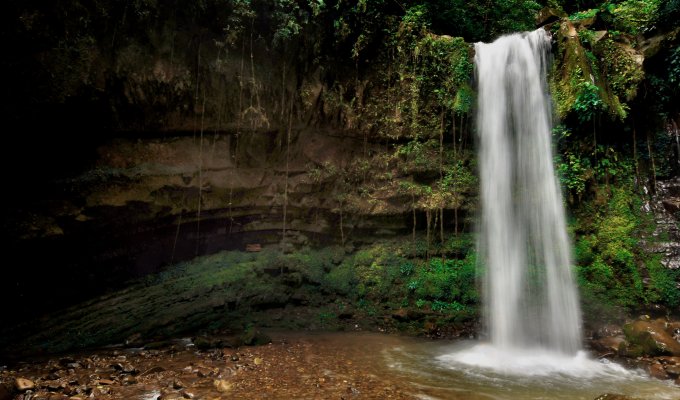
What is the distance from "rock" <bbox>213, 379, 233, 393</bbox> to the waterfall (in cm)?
546

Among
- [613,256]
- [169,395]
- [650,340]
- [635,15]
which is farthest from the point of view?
[635,15]

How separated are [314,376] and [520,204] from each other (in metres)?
6.25

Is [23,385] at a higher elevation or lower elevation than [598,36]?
lower

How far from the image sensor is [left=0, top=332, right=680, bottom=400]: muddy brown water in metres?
4.76

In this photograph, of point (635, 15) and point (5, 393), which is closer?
point (5, 393)

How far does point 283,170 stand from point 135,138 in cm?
344

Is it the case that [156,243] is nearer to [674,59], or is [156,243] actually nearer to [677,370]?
[677,370]

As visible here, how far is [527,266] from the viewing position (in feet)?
28.1

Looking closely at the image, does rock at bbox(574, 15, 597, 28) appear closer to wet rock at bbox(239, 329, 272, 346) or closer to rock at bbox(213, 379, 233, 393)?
wet rock at bbox(239, 329, 272, 346)

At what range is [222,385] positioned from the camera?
4852mm

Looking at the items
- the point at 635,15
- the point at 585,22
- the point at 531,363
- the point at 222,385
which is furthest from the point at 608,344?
the point at 635,15

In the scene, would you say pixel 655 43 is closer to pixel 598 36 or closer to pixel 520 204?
pixel 598 36

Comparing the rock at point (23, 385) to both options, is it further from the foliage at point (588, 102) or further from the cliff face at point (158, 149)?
the foliage at point (588, 102)

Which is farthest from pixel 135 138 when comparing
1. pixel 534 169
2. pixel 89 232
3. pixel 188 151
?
pixel 534 169
